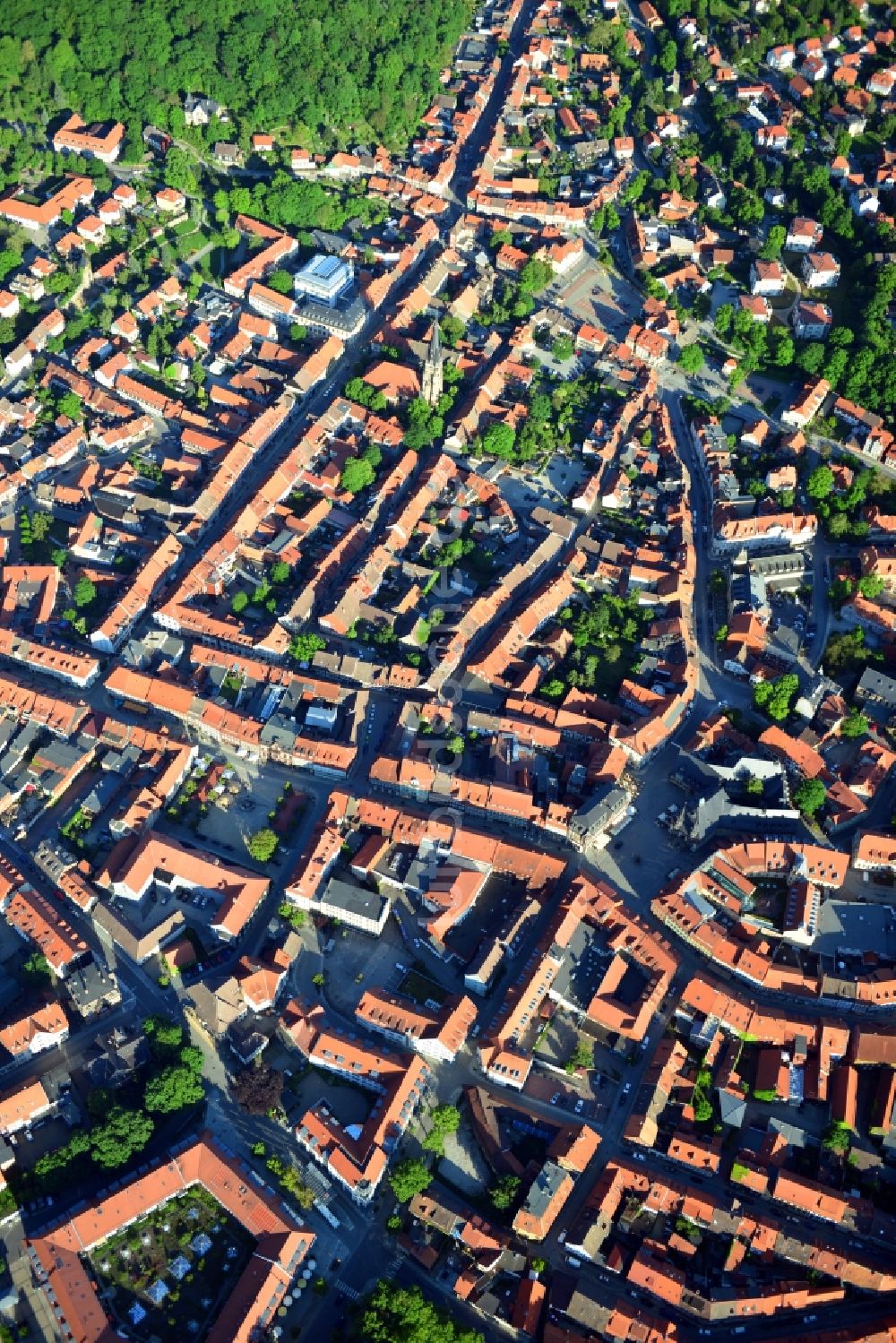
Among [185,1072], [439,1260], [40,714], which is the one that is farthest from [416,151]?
[439,1260]

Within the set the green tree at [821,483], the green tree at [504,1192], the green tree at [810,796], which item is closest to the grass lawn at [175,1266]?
the green tree at [504,1192]

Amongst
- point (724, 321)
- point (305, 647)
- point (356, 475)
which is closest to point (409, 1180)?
point (305, 647)

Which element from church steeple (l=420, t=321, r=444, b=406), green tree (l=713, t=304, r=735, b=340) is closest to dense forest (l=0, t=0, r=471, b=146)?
church steeple (l=420, t=321, r=444, b=406)

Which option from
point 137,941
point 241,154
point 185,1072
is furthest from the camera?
point 241,154

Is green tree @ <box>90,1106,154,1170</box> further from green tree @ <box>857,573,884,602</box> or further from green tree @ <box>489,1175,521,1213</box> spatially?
green tree @ <box>857,573,884,602</box>

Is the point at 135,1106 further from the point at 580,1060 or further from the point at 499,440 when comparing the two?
the point at 499,440

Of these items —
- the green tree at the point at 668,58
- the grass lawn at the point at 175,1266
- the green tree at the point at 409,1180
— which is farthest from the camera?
the green tree at the point at 668,58

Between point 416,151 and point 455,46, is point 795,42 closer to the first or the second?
point 455,46

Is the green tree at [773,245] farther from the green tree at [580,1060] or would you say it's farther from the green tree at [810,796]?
the green tree at [580,1060]
